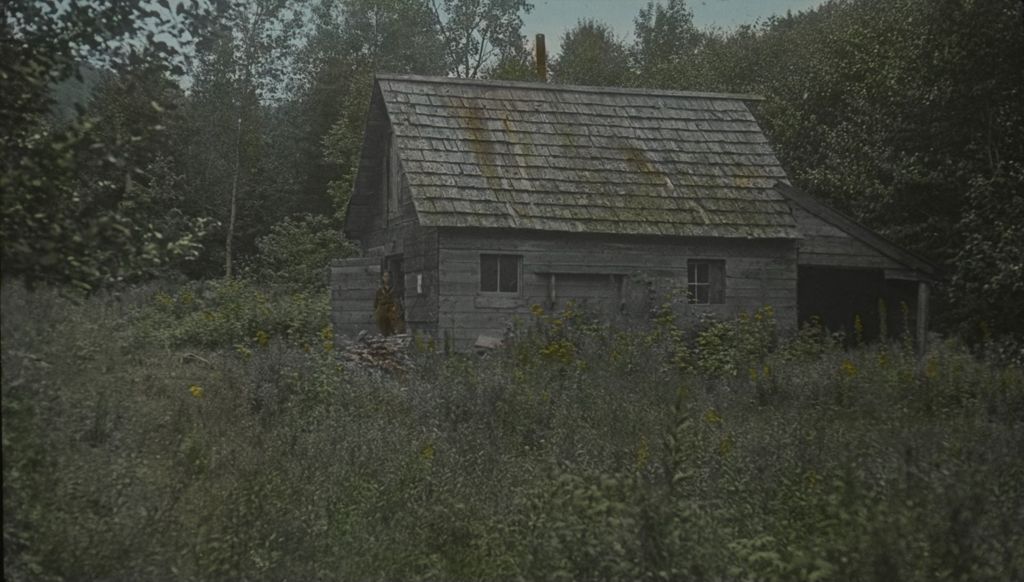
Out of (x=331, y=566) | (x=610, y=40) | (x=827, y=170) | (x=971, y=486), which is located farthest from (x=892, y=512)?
(x=610, y=40)

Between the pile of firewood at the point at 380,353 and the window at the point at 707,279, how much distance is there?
5833 millimetres

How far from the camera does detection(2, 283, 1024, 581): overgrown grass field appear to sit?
574 cm

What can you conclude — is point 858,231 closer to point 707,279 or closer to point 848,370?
point 707,279

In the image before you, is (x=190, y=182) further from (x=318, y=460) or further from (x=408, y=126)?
A: (x=318, y=460)

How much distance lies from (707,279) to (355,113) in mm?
18877

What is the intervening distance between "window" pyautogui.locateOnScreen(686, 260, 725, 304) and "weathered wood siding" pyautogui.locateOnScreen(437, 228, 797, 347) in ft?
0.51

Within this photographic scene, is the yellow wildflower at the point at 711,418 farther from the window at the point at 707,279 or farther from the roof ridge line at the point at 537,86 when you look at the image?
the roof ridge line at the point at 537,86

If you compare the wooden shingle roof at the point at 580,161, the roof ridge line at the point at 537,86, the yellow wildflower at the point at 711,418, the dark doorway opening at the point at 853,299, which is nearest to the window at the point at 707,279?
the wooden shingle roof at the point at 580,161

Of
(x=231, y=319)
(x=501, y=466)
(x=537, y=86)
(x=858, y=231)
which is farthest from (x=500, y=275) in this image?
(x=501, y=466)

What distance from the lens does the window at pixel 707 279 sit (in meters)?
19.5

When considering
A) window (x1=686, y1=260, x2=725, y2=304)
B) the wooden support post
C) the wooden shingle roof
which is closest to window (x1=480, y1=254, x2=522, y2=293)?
the wooden shingle roof

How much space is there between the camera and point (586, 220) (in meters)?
18.5

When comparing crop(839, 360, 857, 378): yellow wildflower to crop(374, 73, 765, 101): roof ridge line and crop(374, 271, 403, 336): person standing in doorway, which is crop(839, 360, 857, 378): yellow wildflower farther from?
crop(374, 73, 765, 101): roof ridge line

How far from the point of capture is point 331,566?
21.4 ft
